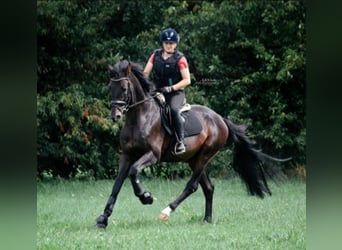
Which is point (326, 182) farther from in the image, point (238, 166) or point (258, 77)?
point (258, 77)

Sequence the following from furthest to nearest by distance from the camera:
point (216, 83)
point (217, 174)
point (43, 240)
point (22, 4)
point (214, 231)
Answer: point (216, 83), point (217, 174), point (214, 231), point (43, 240), point (22, 4)

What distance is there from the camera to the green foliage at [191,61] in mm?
10367

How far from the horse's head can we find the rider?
1.50ft

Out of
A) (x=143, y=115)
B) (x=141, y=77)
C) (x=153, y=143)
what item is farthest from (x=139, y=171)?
(x=141, y=77)

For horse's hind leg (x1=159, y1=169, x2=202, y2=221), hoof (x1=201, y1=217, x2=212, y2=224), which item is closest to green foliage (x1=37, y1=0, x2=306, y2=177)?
horse's hind leg (x1=159, y1=169, x2=202, y2=221)

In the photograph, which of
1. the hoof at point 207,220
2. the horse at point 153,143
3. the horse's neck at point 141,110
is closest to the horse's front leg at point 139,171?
the horse at point 153,143

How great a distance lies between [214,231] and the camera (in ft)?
17.4

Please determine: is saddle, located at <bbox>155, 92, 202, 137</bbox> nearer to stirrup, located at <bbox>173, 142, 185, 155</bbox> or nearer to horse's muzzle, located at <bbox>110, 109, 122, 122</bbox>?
stirrup, located at <bbox>173, 142, 185, 155</bbox>

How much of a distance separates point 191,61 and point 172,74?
5.57 metres

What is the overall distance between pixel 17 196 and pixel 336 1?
0.58 m

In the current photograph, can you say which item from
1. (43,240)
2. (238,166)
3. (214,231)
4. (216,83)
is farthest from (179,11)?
(43,240)

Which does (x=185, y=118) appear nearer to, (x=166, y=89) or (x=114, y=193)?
(x=166, y=89)

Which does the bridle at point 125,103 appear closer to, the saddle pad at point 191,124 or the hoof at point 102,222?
the saddle pad at point 191,124

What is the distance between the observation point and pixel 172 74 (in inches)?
224
